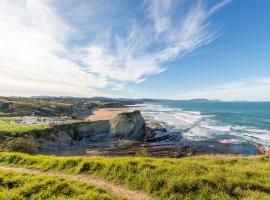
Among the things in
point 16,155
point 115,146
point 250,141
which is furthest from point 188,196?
point 250,141

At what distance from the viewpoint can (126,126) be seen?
48656 mm

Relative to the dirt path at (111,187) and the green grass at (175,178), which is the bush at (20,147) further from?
the dirt path at (111,187)

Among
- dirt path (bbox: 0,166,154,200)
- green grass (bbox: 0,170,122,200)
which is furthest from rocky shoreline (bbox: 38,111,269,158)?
green grass (bbox: 0,170,122,200)

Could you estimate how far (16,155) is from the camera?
563 inches

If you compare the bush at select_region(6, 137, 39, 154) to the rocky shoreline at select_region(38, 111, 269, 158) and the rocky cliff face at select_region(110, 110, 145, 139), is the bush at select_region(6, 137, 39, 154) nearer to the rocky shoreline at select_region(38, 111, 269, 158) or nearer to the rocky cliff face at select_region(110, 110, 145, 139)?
the rocky shoreline at select_region(38, 111, 269, 158)

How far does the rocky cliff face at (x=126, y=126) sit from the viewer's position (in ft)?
156

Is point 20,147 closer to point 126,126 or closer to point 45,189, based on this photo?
point 45,189

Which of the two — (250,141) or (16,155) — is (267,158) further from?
(250,141)

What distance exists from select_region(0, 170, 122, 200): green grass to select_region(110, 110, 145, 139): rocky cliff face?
1504 inches

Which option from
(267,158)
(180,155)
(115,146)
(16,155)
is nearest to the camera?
(16,155)

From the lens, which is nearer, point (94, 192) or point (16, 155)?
point (94, 192)

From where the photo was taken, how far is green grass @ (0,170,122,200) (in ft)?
25.1

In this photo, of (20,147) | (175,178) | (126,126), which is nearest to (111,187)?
(175,178)

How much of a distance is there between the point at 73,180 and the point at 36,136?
2800cm
